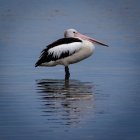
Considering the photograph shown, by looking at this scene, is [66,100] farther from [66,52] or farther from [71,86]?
[66,52]

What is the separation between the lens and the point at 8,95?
11938mm

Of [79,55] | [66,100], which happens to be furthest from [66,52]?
[66,100]

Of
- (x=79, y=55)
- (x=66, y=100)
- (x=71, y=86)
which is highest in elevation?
(x=79, y=55)

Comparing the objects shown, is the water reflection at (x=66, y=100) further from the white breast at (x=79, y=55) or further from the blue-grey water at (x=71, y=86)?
the white breast at (x=79, y=55)

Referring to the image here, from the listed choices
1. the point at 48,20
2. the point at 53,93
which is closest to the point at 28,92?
the point at 53,93

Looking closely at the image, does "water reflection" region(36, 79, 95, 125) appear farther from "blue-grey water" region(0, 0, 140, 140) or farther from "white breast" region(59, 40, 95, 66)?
"white breast" region(59, 40, 95, 66)

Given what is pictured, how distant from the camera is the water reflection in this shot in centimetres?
1002

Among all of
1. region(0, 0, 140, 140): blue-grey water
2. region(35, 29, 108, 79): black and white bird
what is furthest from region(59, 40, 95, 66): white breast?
region(0, 0, 140, 140): blue-grey water

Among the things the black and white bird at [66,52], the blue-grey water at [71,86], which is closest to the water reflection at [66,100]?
the blue-grey water at [71,86]

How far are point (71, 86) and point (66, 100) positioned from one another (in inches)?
64.0

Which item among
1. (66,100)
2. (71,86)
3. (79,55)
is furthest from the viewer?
(79,55)

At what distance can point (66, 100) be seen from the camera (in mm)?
11477

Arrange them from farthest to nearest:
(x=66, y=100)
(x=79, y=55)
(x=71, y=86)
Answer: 1. (x=79, y=55)
2. (x=71, y=86)
3. (x=66, y=100)

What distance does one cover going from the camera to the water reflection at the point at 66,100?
1002 cm
